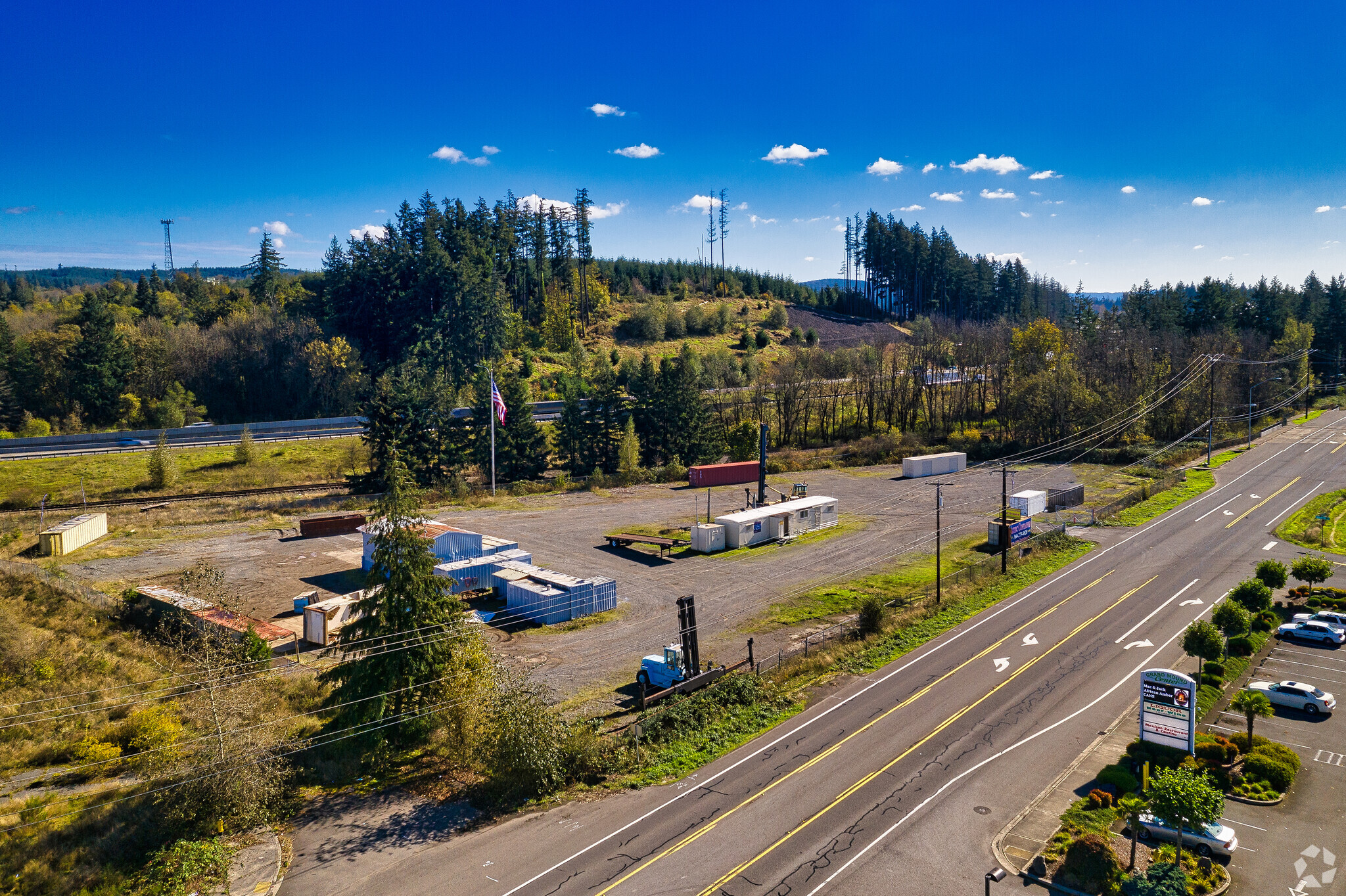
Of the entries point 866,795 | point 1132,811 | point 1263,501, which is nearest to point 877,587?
point 866,795

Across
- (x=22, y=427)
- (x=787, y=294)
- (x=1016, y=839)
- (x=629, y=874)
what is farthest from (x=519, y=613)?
(x=787, y=294)

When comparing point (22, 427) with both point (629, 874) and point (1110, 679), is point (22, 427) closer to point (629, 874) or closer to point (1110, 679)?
point (629, 874)

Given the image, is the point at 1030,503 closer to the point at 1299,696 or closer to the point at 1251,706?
the point at 1299,696

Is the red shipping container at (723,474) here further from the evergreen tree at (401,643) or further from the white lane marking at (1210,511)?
the evergreen tree at (401,643)

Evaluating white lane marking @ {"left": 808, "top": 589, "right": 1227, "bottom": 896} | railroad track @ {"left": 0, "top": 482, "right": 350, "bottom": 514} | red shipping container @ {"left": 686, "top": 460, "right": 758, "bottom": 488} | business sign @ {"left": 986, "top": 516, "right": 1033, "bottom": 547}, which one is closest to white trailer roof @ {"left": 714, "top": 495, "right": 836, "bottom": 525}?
business sign @ {"left": 986, "top": 516, "right": 1033, "bottom": 547}

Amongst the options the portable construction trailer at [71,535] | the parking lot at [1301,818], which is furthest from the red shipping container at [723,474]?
the parking lot at [1301,818]

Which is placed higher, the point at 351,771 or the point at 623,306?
the point at 623,306

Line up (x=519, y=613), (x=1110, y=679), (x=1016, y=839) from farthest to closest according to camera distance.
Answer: (x=519, y=613)
(x=1110, y=679)
(x=1016, y=839)
